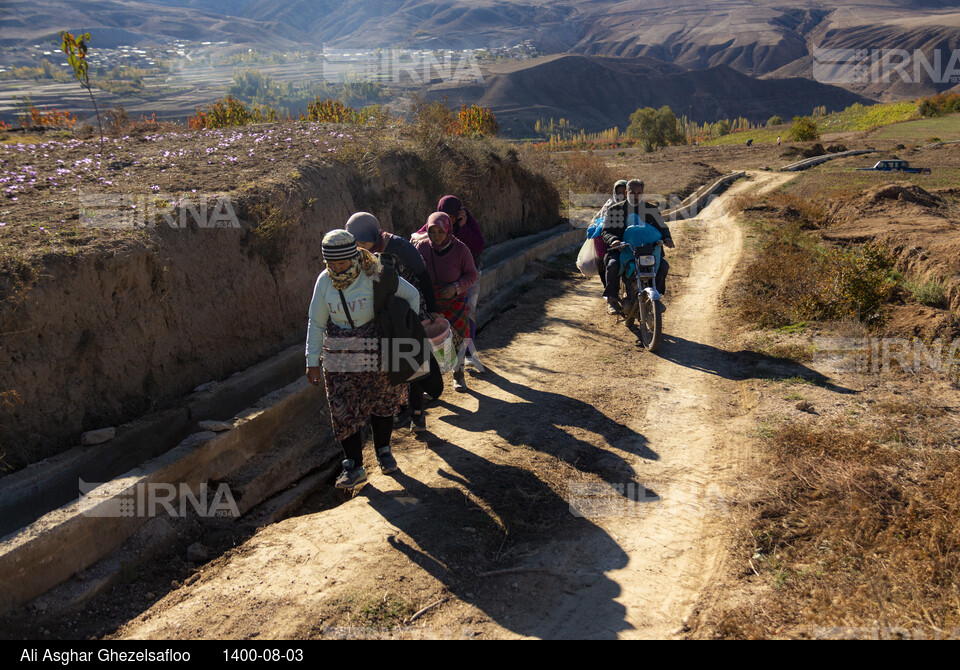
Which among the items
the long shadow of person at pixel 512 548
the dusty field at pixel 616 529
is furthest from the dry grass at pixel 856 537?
the long shadow of person at pixel 512 548

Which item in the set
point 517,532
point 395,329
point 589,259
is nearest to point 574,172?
point 589,259

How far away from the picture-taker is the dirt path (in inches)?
138

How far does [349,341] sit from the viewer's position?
461 cm

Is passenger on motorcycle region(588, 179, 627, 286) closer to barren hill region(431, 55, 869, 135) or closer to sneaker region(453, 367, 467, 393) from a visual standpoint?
sneaker region(453, 367, 467, 393)

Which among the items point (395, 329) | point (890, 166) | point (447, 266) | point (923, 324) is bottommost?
point (923, 324)

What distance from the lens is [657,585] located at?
→ 3754 millimetres

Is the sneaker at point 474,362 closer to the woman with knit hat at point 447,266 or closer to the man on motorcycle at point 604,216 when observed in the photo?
the woman with knit hat at point 447,266

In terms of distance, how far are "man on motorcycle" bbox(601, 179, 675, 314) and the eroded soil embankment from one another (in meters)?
3.41

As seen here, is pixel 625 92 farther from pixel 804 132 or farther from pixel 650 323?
pixel 650 323

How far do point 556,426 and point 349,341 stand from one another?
2332mm

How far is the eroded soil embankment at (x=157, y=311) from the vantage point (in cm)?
469

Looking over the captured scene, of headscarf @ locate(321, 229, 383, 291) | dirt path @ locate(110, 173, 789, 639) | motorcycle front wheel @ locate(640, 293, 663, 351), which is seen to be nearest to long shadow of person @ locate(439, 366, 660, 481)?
dirt path @ locate(110, 173, 789, 639)

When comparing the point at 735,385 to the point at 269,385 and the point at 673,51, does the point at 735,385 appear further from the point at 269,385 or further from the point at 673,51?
the point at 673,51

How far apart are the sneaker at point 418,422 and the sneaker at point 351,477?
3.95 feet
